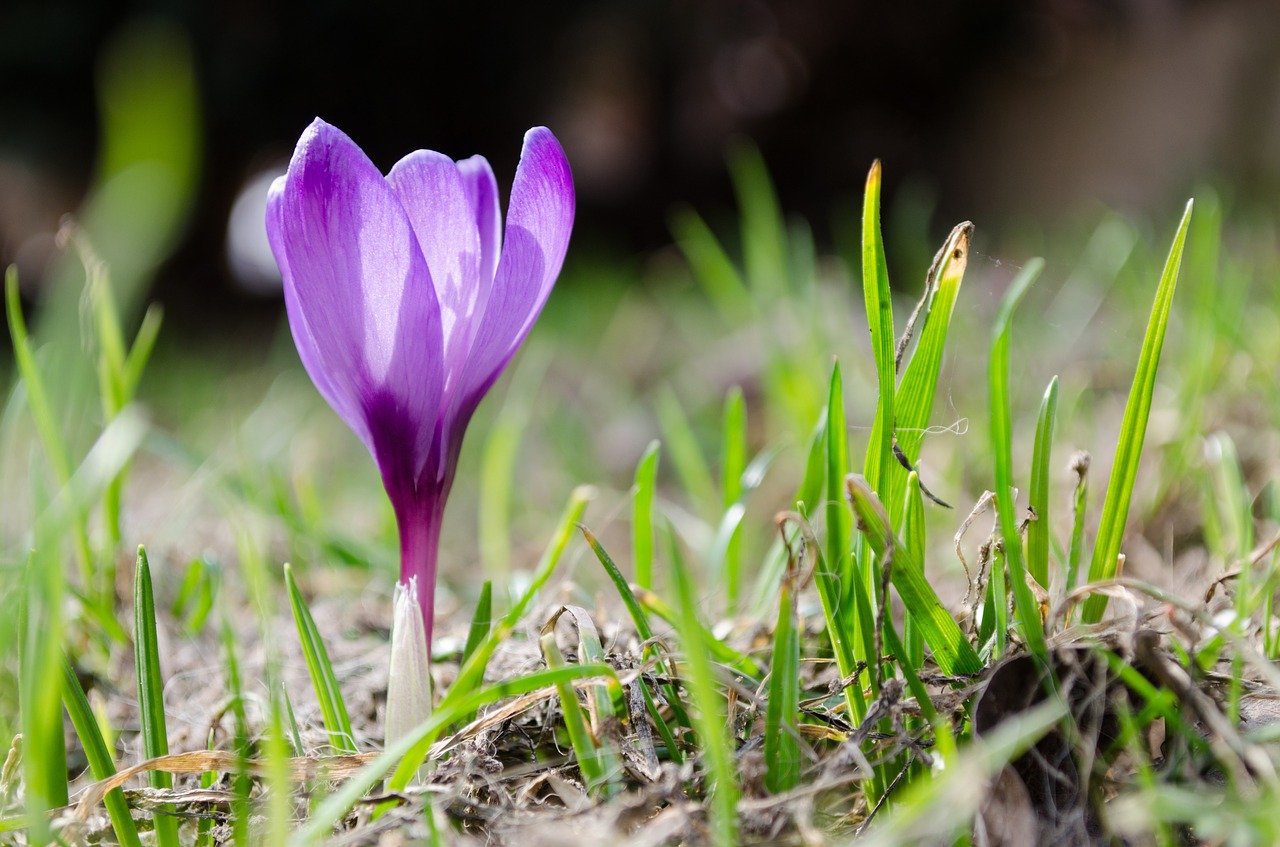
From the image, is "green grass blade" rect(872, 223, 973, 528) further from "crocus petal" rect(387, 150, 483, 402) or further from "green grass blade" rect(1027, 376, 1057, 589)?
"crocus petal" rect(387, 150, 483, 402)

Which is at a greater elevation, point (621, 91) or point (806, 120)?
point (621, 91)

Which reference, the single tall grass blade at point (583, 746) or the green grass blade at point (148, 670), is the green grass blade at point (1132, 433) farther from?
the green grass blade at point (148, 670)

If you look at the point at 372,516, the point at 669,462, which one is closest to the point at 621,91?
the point at 669,462

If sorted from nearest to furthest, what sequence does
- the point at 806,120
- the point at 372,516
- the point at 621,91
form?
1. the point at 372,516
2. the point at 806,120
3. the point at 621,91

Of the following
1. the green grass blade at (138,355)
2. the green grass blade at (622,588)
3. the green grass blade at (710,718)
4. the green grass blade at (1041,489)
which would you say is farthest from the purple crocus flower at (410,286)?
the green grass blade at (138,355)

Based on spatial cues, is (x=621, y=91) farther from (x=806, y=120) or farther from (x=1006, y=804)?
(x=1006, y=804)

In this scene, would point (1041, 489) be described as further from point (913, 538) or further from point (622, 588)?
point (622, 588)
